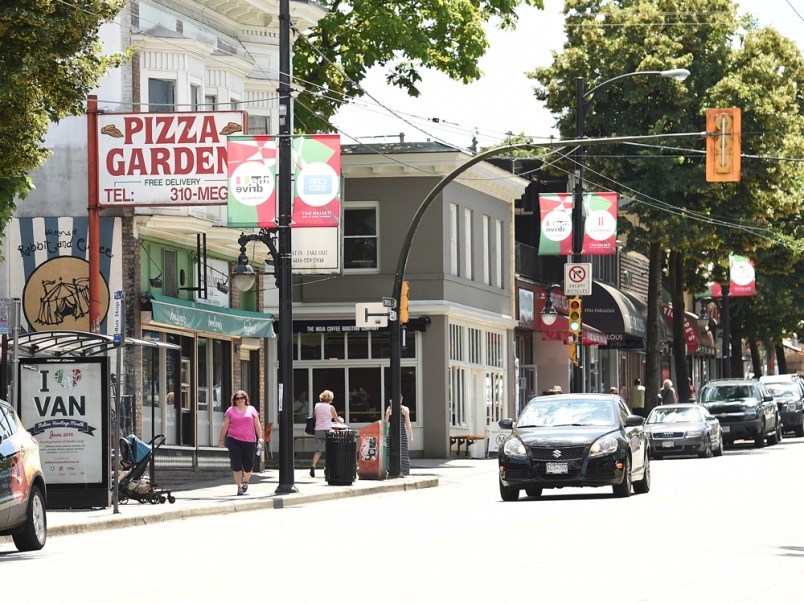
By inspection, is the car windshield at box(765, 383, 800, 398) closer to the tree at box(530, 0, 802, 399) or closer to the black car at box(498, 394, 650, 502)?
the tree at box(530, 0, 802, 399)

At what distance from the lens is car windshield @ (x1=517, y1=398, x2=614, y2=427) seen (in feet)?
83.5

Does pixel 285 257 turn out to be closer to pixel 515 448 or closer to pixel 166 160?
pixel 166 160

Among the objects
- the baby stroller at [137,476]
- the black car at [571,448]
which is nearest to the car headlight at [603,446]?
the black car at [571,448]

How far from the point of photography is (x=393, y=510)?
24047 mm

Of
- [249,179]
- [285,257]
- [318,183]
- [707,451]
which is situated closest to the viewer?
[249,179]

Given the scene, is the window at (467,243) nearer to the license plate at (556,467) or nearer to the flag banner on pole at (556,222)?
the flag banner on pole at (556,222)

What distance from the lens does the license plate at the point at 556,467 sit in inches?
958

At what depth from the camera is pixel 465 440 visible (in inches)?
1756

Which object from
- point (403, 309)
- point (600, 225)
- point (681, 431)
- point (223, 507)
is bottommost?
point (223, 507)

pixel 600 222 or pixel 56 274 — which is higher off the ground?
pixel 600 222

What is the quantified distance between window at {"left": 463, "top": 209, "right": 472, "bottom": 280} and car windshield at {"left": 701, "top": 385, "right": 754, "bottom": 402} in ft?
25.9

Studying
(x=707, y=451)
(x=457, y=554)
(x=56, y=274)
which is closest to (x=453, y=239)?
(x=707, y=451)

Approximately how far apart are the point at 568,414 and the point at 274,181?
6.03m

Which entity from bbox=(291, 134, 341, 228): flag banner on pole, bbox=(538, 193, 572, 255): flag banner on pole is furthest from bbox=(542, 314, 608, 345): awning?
bbox=(291, 134, 341, 228): flag banner on pole
